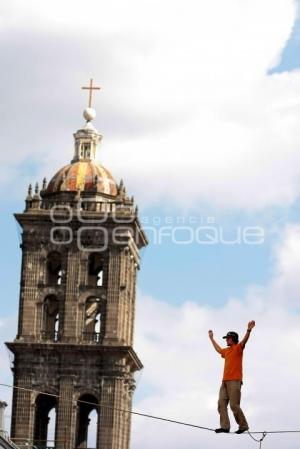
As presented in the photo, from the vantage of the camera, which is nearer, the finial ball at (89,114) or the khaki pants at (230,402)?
the khaki pants at (230,402)

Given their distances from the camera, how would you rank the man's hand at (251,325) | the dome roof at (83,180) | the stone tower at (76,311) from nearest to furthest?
the man's hand at (251,325), the stone tower at (76,311), the dome roof at (83,180)

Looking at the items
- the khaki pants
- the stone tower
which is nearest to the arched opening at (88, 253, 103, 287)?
the stone tower

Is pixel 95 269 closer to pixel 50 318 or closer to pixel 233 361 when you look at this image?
pixel 50 318

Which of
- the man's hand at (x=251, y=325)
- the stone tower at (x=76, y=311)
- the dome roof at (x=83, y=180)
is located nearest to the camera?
the man's hand at (x=251, y=325)

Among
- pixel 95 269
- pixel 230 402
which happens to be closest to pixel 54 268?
pixel 95 269

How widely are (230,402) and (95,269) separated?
3114 inches

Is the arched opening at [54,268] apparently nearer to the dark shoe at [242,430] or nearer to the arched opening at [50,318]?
the arched opening at [50,318]

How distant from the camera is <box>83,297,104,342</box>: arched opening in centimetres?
11612

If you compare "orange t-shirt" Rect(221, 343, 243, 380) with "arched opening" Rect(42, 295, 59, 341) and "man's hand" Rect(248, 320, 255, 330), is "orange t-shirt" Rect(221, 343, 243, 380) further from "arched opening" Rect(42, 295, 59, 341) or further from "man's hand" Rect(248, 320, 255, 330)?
"arched opening" Rect(42, 295, 59, 341)

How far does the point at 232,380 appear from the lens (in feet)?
131

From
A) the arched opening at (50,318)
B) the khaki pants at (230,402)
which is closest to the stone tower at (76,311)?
the arched opening at (50,318)

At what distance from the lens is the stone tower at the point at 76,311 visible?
375 feet

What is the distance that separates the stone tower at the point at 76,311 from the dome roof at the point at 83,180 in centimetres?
6

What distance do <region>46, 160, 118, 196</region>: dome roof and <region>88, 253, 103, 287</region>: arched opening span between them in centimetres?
427
